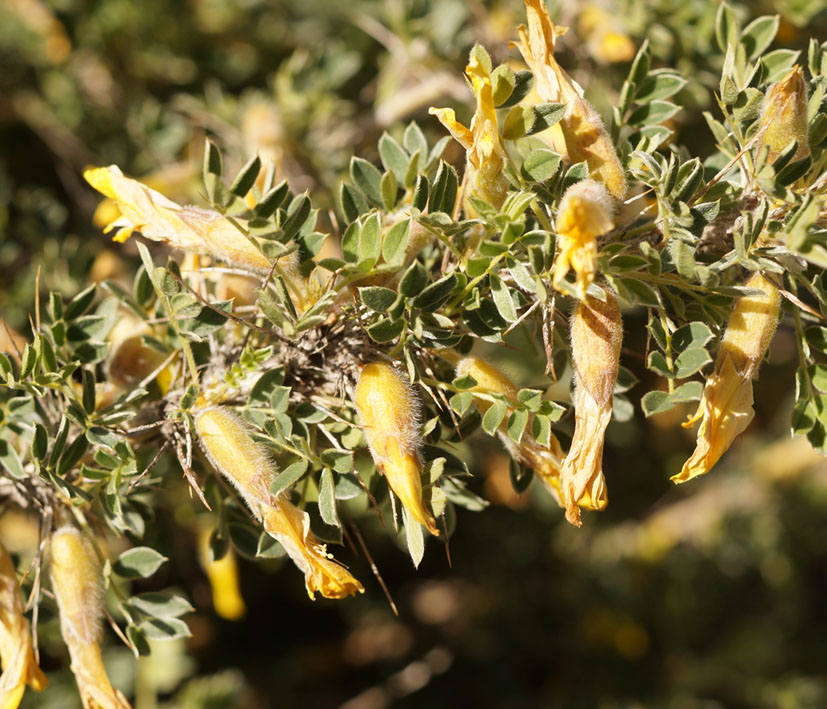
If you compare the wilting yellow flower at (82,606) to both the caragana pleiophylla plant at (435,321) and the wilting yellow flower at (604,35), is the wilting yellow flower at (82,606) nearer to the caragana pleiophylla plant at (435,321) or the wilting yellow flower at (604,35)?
the caragana pleiophylla plant at (435,321)

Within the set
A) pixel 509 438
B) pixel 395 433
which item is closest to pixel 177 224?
pixel 395 433

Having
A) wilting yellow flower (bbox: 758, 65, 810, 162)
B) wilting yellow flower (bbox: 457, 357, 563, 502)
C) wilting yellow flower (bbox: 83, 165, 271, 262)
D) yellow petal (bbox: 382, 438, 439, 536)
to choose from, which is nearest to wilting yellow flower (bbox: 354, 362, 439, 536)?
yellow petal (bbox: 382, 438, 439, 536)

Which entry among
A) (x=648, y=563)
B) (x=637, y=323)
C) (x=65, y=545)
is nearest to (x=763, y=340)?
(x=65, y=545)

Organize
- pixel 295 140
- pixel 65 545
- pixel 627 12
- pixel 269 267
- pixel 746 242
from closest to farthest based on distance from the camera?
pixel 746 242 < pixel 269 267 < pixel 65 545 < pixel 627 12 < pixel 295 140

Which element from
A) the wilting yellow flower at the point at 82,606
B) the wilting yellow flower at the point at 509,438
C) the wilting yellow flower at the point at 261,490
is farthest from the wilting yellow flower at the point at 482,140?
the wilting yellow flower at the point at 82,606

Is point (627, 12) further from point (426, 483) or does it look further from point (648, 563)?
point (648, 563)

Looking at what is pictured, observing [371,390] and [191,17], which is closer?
[371,390]

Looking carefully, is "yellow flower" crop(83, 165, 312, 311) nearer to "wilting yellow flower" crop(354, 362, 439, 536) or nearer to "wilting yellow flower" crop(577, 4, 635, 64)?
"wilting yellow flower" crop(354, 362, 439, 536)
